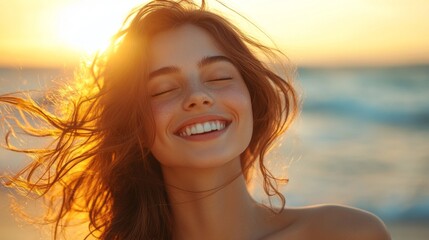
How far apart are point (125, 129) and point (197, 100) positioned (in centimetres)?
51

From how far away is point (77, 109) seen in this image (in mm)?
4852

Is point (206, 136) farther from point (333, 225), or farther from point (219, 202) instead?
point (333, 225)

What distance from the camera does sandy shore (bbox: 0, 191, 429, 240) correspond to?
8.73m

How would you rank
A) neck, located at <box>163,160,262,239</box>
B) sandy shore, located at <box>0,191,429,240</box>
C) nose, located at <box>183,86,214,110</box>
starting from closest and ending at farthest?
nose, located at <box>183,86,214,110</box> < neck, located at <box>163,160,262,239</box> < sandy shore, located at <box>0,191,429,240</box>

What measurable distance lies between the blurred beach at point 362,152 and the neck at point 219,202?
1.02 metres

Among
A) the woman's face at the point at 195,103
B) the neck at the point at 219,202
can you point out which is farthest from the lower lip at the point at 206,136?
the neck at the point at 219,202

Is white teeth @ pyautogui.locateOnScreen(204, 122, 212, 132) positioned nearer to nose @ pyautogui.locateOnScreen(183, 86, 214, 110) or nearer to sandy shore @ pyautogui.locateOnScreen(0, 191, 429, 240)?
nose @ pyautogui.locateOnScreen(183, 86, 214, 110)

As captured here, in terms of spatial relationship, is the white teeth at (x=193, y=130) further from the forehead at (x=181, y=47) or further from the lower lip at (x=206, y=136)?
the forehead at (x=181, y=47)

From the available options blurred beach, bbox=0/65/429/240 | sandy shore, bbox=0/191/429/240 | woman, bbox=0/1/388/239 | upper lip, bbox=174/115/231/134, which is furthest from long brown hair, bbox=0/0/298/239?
sandy shore, bbox=0/191/429/240

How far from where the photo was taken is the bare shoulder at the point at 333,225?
4.43 metres

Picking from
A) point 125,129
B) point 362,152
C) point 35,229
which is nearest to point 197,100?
point 125,129

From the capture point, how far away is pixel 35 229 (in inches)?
342

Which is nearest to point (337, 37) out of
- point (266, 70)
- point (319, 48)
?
point (319, 48)

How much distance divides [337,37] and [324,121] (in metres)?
7.34
